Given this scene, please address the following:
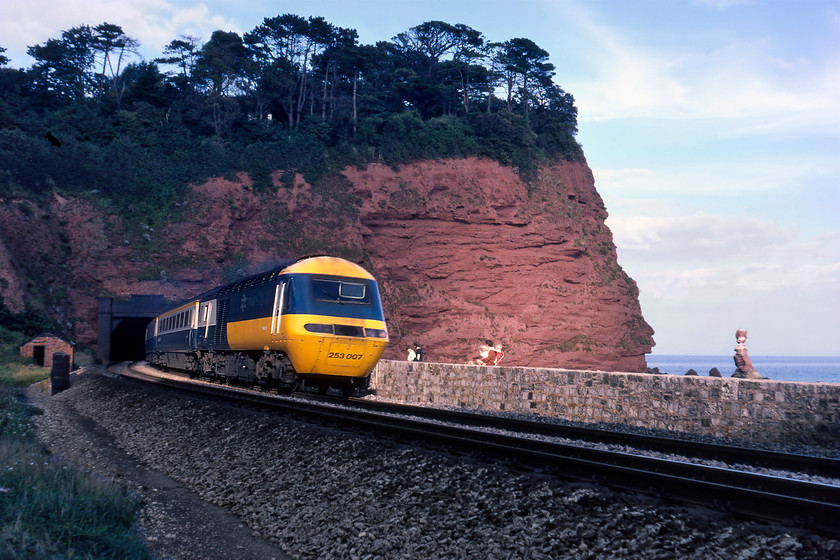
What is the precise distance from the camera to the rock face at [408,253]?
139 ft

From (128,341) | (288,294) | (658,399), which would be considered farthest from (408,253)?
(658,399)

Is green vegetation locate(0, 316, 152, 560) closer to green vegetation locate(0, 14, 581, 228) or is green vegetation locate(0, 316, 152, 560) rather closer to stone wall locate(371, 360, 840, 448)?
stone wall locate(371, 360, 840, 448)

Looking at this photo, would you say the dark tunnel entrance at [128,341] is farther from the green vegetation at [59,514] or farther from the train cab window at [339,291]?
the green vegetation at [59,514]

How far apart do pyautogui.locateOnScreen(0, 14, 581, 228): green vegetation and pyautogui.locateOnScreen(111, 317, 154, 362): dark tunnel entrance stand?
429 inches

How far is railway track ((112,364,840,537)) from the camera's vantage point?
523 cm

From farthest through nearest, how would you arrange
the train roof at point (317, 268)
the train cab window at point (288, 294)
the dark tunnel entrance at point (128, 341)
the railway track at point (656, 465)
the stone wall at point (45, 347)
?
1. the dark tunnel entrance at point (128, 341)
2. the stone wall at point (45, 347)
3. the train roof at point (317, 268)
4. the train cab window at point (288, 294)
5. the railway track at point (656, 465)

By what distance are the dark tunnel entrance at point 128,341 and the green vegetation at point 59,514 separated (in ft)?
142

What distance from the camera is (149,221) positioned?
45.3 meters

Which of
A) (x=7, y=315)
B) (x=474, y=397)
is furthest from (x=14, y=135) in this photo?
(x=474, y=397)

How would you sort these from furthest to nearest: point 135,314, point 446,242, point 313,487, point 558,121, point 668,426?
point 558,121
point 446,242
point 135,314
point 668,426
point 313,487

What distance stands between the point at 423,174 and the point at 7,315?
2939cm

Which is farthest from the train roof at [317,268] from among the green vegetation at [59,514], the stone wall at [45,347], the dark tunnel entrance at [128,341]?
the dark tunnel entrance at [128,341]

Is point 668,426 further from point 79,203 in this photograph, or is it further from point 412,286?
point 79,203

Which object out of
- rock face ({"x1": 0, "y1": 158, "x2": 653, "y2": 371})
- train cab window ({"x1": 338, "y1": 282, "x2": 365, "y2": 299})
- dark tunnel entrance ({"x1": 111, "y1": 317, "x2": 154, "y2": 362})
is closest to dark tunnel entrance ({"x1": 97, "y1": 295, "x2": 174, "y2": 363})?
rock face ({"x1": 0, "y1": 158, "x2": 653, "y2": 371})
